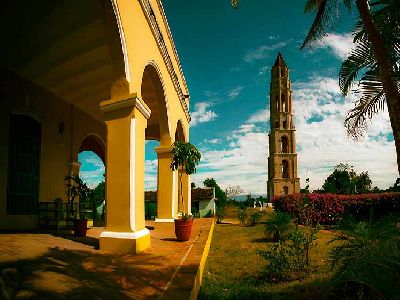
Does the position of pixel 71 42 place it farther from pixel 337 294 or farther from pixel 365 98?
pixel 337 294

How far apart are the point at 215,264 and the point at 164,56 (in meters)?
6.12

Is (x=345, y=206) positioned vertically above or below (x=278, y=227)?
above

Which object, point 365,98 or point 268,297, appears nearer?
point 268,297

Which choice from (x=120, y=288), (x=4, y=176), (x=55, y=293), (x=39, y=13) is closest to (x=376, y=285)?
(x=120, y=288)

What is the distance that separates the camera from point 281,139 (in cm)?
5131

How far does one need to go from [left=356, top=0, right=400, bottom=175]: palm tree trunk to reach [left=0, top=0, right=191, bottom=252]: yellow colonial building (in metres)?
3.86

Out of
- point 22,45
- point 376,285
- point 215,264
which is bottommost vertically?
point 215,264

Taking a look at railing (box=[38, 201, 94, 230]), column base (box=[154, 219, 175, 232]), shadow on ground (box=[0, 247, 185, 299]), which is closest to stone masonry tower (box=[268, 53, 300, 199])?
column base (box=[154, 219, 175, 232])

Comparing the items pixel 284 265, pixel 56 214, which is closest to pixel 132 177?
pixel 284 265

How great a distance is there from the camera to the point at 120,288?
137 inches

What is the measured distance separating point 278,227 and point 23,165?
26.7ft

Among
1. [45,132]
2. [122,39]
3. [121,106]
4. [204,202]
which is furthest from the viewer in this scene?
[204,202]

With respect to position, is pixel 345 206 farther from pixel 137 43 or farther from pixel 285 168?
pixel 285 168

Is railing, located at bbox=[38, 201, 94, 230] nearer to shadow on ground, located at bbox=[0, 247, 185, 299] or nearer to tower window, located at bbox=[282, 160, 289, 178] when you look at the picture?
shadow on ground, located at bbox=[0, 247, 185, 299]
